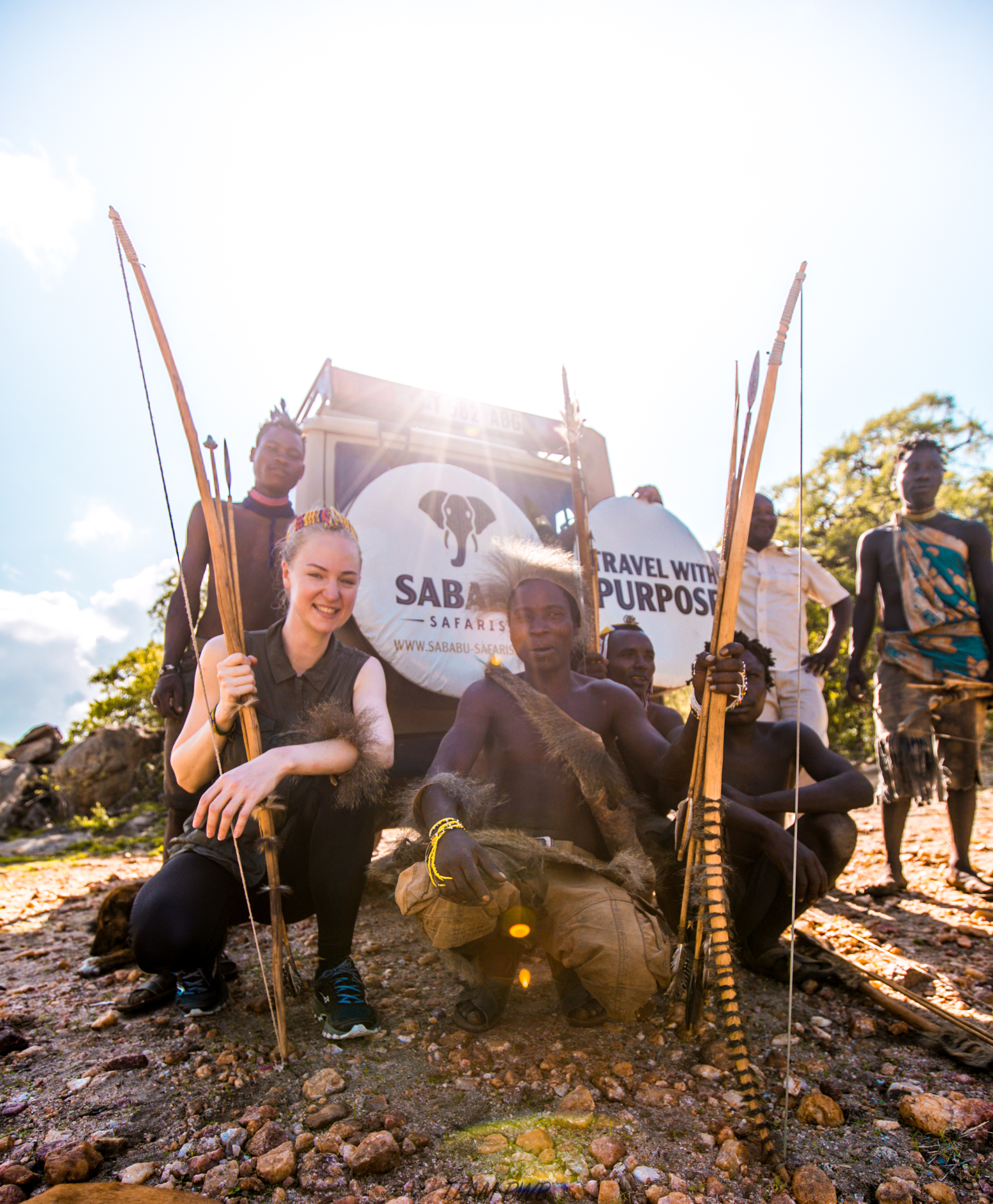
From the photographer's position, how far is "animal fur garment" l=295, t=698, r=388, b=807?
2.04 meters

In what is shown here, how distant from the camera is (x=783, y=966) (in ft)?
7.61

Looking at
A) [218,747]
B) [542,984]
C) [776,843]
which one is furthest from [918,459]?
[218,747]

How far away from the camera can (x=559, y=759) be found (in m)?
2.12

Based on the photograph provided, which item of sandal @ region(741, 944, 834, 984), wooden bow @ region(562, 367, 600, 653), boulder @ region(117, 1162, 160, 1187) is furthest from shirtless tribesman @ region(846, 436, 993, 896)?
boulder @ region(117, 1162, 160, 1187)

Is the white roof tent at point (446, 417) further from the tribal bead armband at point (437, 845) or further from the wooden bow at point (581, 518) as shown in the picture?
the tribal bead armband at point (437, 845)

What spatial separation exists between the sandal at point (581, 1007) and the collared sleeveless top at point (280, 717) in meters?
0.88

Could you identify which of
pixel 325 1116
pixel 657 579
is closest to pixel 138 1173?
pixel 325 1116

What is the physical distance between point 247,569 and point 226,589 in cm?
113

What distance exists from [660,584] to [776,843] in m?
2.67

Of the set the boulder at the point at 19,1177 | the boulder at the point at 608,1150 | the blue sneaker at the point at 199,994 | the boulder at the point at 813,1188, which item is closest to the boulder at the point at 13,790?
the blue sneaker at the point at 199,994

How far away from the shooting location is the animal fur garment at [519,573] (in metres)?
2.43

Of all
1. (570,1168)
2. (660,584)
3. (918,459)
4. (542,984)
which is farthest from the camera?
(660,584)

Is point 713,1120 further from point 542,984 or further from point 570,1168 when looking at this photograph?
point 542,984

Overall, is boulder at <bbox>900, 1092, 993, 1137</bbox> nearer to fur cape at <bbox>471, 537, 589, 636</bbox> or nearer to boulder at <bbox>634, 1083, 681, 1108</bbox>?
boulder at <bbox>634, 1083, 681, 1108</bbox>
